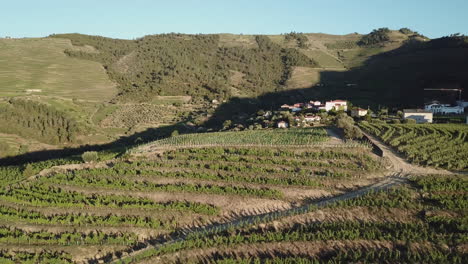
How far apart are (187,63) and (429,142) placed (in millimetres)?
104911

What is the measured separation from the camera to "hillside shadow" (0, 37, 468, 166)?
74631mm

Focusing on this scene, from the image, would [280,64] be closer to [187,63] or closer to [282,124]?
[187,63]

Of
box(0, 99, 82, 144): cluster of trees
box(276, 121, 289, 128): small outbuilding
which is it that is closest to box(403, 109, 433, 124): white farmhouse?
box(276, 121, 289, 128): small outbuilding

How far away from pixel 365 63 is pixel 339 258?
12365cm

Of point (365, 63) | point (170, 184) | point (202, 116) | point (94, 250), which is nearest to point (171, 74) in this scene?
point (202, 116)

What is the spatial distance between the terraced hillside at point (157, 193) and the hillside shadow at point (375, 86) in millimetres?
27594

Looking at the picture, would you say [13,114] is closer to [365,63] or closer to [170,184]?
[170,184]

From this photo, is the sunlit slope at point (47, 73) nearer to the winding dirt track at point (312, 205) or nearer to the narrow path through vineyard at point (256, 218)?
the narrow path through vineyard at point (256, 218)

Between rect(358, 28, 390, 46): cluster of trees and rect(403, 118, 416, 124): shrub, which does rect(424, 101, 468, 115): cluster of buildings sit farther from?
rect(358, 28, 390, 46): cluster of trees

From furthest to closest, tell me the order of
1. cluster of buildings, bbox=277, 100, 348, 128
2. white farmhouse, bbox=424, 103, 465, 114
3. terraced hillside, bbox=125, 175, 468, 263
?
white farmhouse, bbox=424, 103, 465, 114 → cluster of buildings, bbox=277, 100, 348, 128 → terraced hillside, bbox=125, 175, 468, 263

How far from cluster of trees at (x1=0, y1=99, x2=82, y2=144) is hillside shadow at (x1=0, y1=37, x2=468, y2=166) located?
437cm

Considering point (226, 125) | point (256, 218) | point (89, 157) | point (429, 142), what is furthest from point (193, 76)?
point (256, 218)

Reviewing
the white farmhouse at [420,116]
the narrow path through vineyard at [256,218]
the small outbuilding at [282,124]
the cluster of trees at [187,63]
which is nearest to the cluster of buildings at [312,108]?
the small outbuilding at [282,124]

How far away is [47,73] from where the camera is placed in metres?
101
